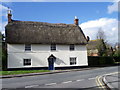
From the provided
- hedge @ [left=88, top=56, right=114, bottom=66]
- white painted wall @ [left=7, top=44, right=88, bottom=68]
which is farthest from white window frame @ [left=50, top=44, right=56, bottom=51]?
hedge @ [left=88, top=56, right=114, bottom=66]

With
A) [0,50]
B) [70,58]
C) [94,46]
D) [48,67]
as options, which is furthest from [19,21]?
[94,46]

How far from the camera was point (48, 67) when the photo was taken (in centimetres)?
2305

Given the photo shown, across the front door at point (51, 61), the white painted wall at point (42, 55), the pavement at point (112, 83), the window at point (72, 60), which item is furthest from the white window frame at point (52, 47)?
the pavement at point (112, 83)

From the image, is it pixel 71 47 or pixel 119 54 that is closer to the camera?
pixel 71 47

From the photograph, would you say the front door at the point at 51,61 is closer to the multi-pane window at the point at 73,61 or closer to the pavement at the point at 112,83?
the multi-pane window at the point at 73,61

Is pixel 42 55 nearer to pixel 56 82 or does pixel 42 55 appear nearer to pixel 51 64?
pixel 51 64

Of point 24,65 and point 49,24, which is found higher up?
point 49,24

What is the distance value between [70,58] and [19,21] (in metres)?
11.7

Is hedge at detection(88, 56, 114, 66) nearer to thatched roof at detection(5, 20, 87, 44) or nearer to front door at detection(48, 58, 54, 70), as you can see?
thatched roof at detection(5, 20, 87, 44)

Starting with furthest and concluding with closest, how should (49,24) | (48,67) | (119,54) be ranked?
(119,54) → (49,24) → (48,67)

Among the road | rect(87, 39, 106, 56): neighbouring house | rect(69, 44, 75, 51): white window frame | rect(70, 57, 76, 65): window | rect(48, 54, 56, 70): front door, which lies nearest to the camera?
the road

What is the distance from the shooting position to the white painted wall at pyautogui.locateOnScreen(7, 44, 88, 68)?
21.4 meters

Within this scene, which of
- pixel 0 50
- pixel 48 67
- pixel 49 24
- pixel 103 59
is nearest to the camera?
pixel 0 50

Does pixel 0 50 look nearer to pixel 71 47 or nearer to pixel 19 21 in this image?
pixel 19 21
